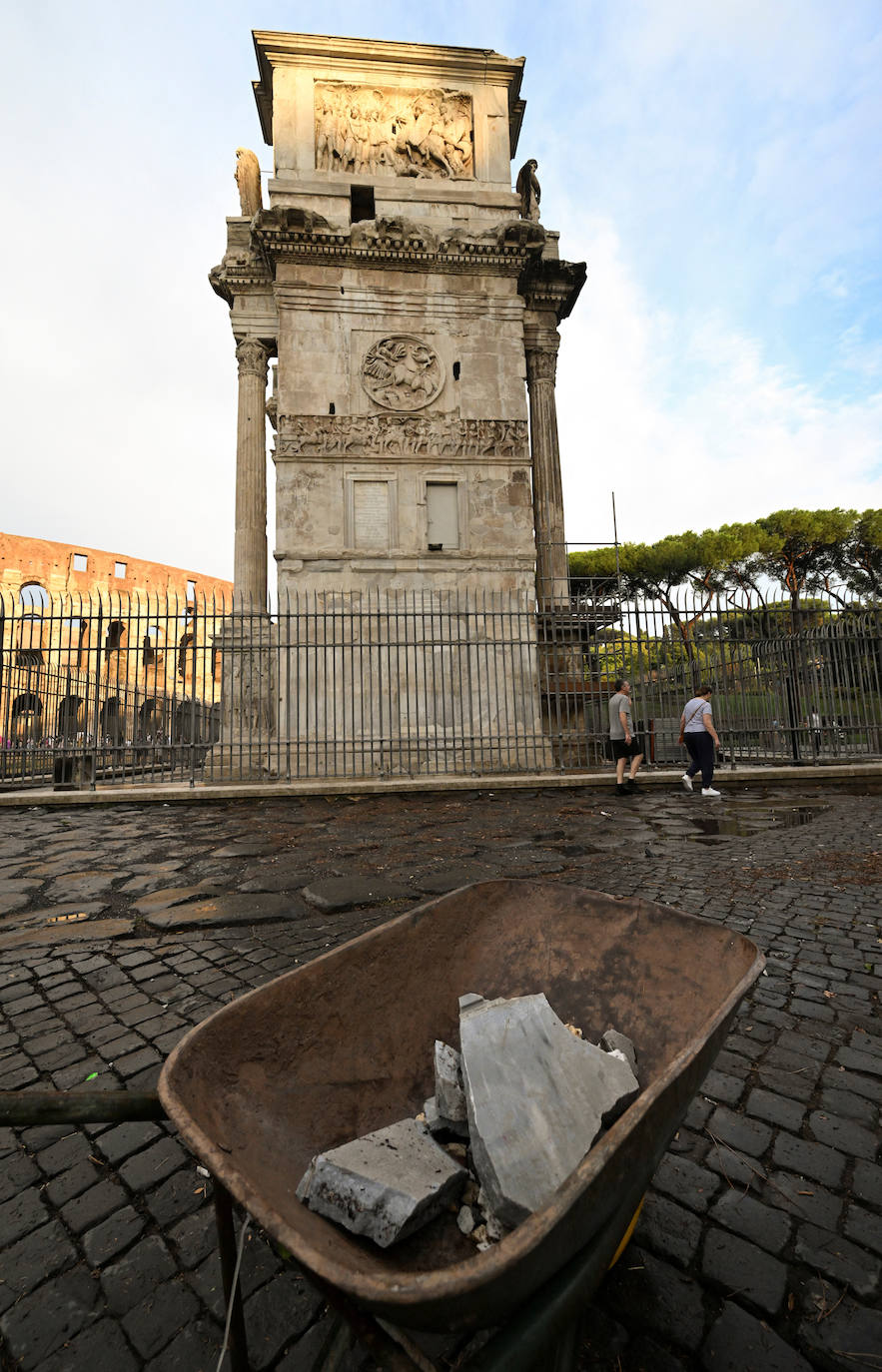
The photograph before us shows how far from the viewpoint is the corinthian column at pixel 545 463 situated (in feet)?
44.9

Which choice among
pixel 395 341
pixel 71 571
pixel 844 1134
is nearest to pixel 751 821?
pixel 844 1134

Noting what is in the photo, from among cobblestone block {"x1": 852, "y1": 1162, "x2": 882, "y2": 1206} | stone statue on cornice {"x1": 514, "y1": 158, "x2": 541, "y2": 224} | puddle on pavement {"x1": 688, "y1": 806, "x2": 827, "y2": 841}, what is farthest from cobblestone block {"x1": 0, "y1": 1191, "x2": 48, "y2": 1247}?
stone statue on cornice {"x1": 514, "y1": 158, "x2": 541, "y2": 224}

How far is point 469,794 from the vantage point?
9.32 metres

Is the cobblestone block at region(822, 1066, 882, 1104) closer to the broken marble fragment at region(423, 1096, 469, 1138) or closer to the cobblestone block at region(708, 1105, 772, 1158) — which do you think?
the cobblestone block at region(708, 1105, 772, 1158)

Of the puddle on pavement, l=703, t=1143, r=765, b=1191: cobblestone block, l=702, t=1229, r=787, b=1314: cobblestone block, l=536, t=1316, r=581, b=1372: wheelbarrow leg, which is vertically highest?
l=536, t=1316, r=581, b=1372: wheelbarrow leg

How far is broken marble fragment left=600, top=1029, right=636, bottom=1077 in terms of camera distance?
137cm

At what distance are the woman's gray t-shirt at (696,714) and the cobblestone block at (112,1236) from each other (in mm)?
8795

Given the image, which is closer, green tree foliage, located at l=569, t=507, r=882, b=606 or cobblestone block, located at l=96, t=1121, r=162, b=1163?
cobblestone block, located at l=96, t=1121, r=162, b=1163

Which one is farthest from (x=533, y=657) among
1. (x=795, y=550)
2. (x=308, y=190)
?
(x=795, y=550)

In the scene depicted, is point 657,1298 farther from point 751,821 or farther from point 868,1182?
point 751,821

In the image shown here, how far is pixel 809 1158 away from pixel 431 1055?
98cm

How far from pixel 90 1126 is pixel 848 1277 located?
1840 millimetres

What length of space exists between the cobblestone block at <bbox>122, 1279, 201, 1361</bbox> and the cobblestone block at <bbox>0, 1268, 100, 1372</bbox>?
9 centimetres

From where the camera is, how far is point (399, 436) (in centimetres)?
1237
